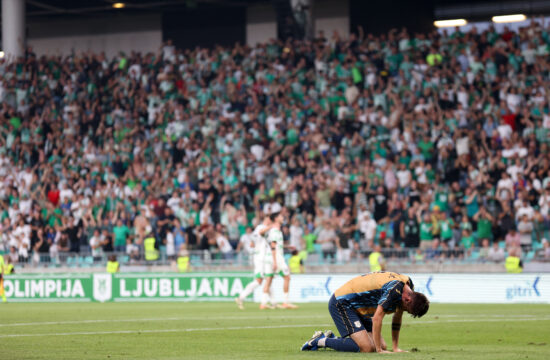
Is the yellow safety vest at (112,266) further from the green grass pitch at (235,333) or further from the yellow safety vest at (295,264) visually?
the green grass pitch at (235,333)

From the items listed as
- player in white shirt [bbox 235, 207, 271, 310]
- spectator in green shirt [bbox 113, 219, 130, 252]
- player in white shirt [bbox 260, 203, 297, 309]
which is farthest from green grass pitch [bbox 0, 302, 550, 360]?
spectator in green shirt [bbox 113, 219, 130, 252]

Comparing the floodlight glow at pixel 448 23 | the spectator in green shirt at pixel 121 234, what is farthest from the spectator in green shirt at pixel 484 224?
the floodlight glow at pixel 448 23

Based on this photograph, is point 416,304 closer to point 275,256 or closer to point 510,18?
point 275,256

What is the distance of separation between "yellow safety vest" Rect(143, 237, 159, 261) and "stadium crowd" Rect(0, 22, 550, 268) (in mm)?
382

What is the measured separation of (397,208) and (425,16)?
1344cm

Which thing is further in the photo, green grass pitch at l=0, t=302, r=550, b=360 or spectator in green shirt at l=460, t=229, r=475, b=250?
spectator in green shirt at l=460, t=229, r=475, b=250

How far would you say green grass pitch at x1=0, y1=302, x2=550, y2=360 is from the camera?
11859mm

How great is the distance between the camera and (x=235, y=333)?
15570 millimetres

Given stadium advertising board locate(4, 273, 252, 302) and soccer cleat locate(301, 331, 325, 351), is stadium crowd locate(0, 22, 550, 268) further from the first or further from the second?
soccer cleat locate(301, 331, 325, 351)

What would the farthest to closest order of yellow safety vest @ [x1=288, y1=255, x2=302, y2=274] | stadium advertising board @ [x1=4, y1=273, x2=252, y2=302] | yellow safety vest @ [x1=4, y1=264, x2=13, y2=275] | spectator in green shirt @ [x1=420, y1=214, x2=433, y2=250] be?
yellow safety vest @ [x1=4, y1=264, x2=13, y2=275], stadium advertising board @ [x1=4, y1=273, x2=252, y2=302], yellow safety vest @ [x1=288, y1=255, x2=302, y2=274], spectator in green shirt @ [x1=420, y1=214, x2=433, y2=250]

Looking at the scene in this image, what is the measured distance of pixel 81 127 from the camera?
3834 cm

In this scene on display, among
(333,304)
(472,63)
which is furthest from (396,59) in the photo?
(333,304)

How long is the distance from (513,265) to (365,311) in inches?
595

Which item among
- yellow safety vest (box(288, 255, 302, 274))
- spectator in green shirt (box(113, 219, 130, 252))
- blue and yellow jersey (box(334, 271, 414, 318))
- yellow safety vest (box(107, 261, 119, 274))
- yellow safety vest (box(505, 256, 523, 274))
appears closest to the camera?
blue and yellow jersey (box(334, 271, 414, 318))
